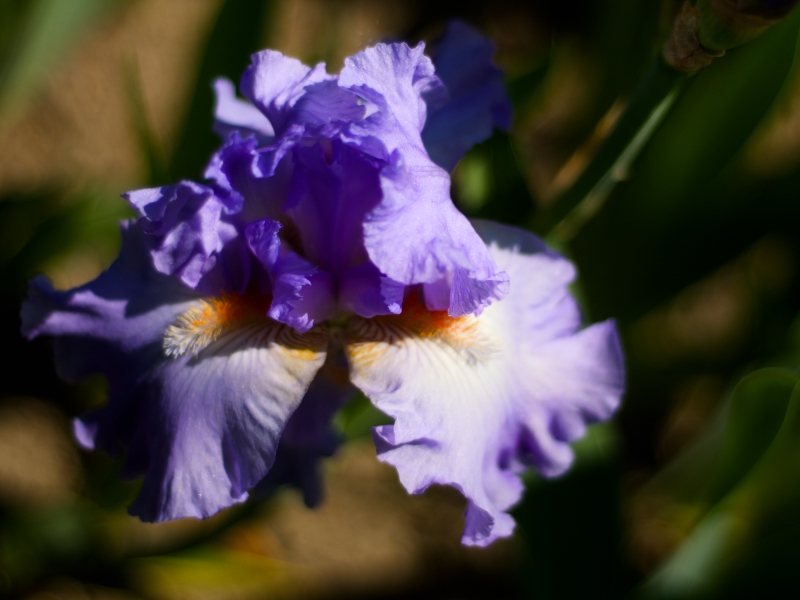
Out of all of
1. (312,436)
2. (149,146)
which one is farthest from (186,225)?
(149,146)

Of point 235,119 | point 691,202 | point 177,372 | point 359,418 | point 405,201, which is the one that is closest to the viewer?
point 405,201

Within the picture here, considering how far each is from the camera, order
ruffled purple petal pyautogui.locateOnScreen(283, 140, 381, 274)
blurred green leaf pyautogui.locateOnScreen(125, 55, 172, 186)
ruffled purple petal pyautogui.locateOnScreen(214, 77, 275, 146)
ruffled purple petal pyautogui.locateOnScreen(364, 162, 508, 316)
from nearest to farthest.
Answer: ruffled purple petal pyautogui.locateOnScreen(364, 162, 508, 316) → ruffled purple petal pyautogui.locateOnScreen(283, 140, 381, 274) → ruffled purple petal pyautogui.locateOnScreen(214, 77, 275, 146) → blurred green leaf pyautogui.locateOnScreen(125, 55, 172, 186)

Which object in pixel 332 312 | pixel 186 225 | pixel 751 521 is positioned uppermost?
pixel 186 225

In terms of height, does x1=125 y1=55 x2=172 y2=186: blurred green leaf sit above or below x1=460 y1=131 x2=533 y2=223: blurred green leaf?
below

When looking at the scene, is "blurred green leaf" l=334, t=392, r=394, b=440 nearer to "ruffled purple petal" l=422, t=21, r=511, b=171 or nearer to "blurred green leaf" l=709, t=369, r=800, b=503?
"ruffled purple petal" l=422, t=21, r=511, b=171

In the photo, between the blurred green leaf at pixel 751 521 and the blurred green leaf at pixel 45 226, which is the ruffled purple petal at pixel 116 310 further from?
the blurred green leaf at pixel 751 521

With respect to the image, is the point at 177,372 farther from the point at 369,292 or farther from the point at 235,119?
the point at 235,119

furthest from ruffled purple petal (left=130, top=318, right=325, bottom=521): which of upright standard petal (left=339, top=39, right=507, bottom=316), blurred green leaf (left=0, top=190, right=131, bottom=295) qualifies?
blurred green leaf (left=0, top=190, right=131, bottom=295)

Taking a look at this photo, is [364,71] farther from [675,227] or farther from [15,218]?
[15,218]
